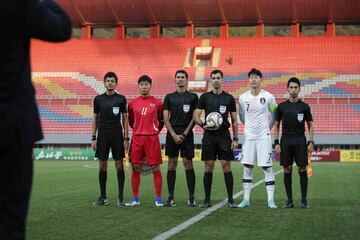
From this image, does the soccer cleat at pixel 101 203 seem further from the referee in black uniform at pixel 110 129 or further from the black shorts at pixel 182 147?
the black shorts at pixel 182 147

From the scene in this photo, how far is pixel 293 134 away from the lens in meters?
9.75

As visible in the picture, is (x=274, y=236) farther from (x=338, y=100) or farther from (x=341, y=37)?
(x=341, y=37)

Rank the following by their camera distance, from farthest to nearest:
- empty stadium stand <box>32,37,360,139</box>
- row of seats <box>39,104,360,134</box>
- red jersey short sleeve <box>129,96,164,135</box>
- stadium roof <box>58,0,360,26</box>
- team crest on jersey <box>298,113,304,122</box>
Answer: stadium roof <box>58,0,360,26</box> → empty stadium stand <box>32,37,360,139</box> → row of seats <box>39,104,360,134</box> → red jersey short sleeve <box>129,96,164,135</box> → team crest on jersey <box>298,113,304,122</box>

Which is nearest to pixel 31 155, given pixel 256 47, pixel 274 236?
pixel 274 236

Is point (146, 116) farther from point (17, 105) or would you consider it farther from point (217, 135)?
point (17, 105)

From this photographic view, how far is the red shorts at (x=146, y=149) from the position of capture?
9.86 metres

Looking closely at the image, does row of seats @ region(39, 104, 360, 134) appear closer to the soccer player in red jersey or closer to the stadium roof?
the stadium roof

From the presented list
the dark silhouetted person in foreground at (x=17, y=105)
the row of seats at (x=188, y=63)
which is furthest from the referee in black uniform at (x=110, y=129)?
the row of seats at (x=188, y=63)

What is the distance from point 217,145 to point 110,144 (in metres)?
1.72

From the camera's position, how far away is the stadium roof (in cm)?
4003

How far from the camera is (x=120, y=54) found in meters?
41.9

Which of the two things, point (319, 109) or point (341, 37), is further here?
point (341, 37)

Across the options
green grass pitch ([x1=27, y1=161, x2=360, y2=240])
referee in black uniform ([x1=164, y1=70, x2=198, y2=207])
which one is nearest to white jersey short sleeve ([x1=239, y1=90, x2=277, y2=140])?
referee in black uniform ([x1=164, y1=70, x2=198, y2=207])

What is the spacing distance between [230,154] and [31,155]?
6874 millimetres
